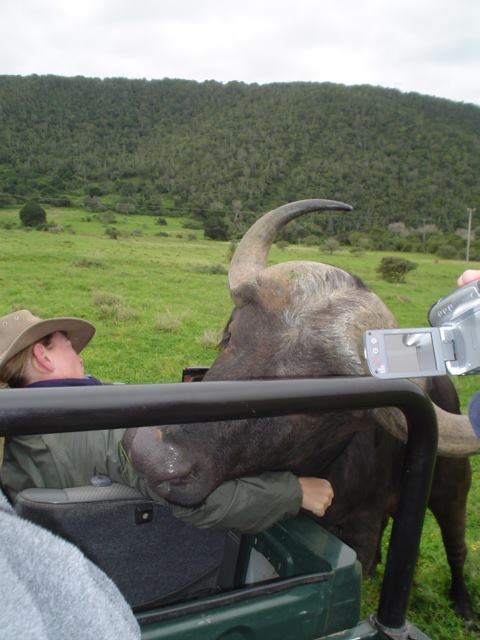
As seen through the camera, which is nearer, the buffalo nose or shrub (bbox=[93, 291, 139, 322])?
the buffalo nose

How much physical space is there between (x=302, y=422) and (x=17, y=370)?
142cm

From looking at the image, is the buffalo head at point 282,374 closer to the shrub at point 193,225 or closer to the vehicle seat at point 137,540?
the vehicle seat at point 137,540

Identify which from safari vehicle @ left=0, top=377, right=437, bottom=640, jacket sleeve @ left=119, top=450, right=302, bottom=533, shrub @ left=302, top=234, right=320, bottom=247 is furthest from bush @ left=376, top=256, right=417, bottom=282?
safari vehicle @ left=0, top=377, right=437, bottom=640

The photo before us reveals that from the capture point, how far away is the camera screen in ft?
4.73

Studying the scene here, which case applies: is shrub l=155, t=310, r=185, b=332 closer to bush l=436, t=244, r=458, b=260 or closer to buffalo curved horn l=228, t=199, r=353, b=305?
buffalo curved horn l=228, t=199, r=353, b=305

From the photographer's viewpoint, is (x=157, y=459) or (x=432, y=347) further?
(x=157, y=459)

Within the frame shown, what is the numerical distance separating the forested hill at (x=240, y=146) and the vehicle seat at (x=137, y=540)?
60.8 meters

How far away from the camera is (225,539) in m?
2.44

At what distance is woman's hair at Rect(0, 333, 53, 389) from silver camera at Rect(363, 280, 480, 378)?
6.50 feet

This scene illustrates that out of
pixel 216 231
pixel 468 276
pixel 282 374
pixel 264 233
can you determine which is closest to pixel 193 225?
pixel 216 231

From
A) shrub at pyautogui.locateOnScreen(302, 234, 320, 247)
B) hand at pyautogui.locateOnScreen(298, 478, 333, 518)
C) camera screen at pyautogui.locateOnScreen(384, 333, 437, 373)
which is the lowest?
shrub at pyautogui.locateOnScreen(302, 234, 320, 247)

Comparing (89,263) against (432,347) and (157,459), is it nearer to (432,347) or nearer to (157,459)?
(157,459)

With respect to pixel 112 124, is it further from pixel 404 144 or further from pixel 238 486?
pixel 238 486

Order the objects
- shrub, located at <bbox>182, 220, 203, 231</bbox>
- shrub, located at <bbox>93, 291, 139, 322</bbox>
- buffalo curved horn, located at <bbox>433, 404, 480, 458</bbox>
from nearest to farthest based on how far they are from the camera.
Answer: buffalo curved horn, located at <bbox>433, 404, 480, 458</bbox>
shrub, located at <bbox>93, 291, 139, 322</bbox>
shrub, located at <bbox>182, 220, 203, 231</bbox>
